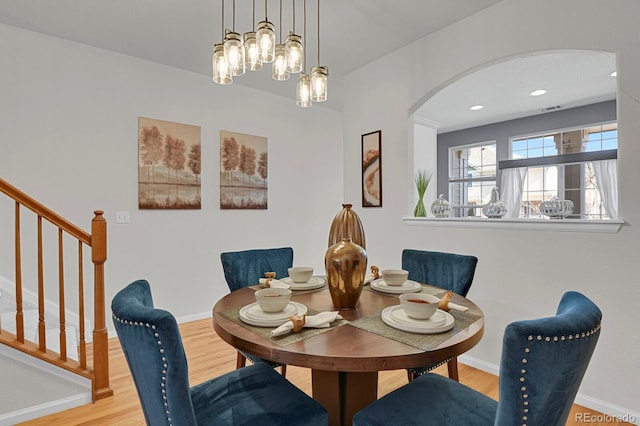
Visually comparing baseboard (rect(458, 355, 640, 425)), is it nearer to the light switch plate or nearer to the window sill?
the window sill

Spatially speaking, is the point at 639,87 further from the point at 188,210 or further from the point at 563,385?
the point at 188,210

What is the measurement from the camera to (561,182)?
4.63 metres

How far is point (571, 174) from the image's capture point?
456 cm

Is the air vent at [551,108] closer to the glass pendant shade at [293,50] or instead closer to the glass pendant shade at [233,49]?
the glass pendant shade at [293,50]

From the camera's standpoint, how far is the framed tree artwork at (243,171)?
3857mm

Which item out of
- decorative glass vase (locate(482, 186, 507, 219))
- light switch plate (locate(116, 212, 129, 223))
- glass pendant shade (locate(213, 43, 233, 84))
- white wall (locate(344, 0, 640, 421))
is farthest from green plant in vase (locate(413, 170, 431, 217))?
light switch plate (locate(116, 212, 129, 223))

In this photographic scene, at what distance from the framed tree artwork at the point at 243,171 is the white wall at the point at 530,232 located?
55.9 inches

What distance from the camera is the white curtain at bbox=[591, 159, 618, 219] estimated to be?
3.82m

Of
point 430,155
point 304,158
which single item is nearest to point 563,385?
point 430,155

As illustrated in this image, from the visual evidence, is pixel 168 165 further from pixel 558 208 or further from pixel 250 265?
pixel 558 208

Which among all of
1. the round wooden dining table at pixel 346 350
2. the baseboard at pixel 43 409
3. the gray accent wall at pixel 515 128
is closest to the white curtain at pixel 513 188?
the gray accent wall at pixel 515 128

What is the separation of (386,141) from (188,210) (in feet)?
7.00

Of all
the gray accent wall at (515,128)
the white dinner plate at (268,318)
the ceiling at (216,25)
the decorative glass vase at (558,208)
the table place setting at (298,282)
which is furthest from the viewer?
the gray accent wall at (515,128)

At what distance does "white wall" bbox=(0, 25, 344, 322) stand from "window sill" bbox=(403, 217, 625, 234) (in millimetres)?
2041
